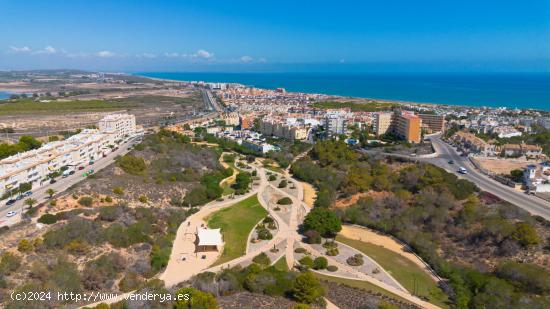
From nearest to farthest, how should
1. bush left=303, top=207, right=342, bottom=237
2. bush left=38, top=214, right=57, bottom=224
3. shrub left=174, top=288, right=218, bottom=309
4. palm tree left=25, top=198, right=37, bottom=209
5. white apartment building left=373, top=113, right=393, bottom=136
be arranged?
shrub left=174, top=288, right=218, bottom=309 → bush left=38, top=214, right=57, bottom=224 → palm tree left=25, top=198, right=37, bottom=209 → bush left=303, top=207, right=342, bottom=237 → white apartment building left=373, top=113, right=393, bottom=136

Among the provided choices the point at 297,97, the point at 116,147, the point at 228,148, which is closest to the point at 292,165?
the point at 228,148

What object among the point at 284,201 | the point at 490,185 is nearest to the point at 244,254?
the point at 284,201

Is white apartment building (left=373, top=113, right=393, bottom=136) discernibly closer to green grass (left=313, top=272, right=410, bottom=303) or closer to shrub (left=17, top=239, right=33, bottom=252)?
green grass (left=313, top=272, right=410, bottom=303)

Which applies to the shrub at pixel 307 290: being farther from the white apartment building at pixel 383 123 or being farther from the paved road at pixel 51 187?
the white apartment building at pixel 383 123

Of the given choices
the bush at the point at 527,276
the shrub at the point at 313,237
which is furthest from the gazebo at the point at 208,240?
the bush at the point at 527,276

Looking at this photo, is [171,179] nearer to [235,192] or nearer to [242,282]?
[235,192]

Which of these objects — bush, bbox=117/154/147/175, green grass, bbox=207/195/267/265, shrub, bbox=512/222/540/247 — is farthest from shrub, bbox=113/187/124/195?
shrub, bbox=512/222/540/247

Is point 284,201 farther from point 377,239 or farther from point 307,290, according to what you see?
point 307,290
